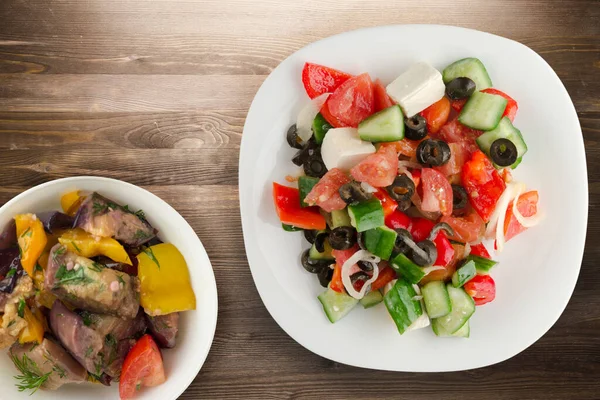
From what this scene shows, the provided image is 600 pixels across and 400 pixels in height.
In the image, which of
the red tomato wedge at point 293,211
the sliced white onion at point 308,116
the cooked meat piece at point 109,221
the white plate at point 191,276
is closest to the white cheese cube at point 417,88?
the sliced white onion at point 308,116

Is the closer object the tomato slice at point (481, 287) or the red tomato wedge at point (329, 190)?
the red tomato wedge at point (329, 190)

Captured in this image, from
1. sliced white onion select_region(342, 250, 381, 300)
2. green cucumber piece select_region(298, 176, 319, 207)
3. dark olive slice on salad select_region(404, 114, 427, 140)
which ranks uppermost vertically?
dark olive slice on salad select_region(404, 114, 427, 140)

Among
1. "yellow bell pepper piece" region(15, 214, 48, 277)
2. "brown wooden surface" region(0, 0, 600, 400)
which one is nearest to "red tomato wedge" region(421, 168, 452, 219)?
"brown wooden surface" region(0, 0, 600, 400)

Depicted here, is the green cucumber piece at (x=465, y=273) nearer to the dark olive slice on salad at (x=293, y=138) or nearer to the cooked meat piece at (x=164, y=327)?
the dark olive slice on salad at (x=293, y=138)

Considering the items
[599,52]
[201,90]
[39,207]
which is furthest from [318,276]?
[599,52]

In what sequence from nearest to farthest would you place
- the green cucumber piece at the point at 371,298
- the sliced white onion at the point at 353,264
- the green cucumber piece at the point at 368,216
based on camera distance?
the green cucumber piece at the point at 368,216 < the sliced white onion at the point at 353,264 < the green cucumber piece at the point at 371,298

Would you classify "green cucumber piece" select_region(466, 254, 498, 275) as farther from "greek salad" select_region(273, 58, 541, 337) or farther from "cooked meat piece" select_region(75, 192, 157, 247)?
"cooked meat piece" select_region(75, 192, 157, 247)

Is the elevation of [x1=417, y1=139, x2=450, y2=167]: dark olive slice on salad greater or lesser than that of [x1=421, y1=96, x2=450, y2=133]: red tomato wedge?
lesser
